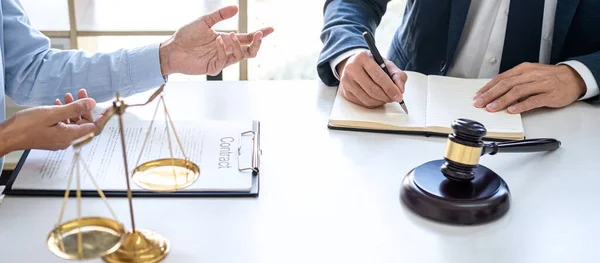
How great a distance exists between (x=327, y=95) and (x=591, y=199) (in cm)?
59

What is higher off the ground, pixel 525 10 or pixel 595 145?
pixel 525 10

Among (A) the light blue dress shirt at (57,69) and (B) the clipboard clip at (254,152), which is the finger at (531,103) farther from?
(A) the light blue dress shirt at (57,69)

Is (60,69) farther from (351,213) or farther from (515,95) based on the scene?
(515,95)

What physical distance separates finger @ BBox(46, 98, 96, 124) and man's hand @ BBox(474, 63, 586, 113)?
0.75 metres

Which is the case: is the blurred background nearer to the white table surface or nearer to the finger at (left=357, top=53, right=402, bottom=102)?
the finger at (left=357, top=53, right=402, bottom=102)

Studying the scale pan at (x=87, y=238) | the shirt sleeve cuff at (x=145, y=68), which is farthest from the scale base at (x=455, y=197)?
the shirt sleeve cuff at (x=145, y=68)

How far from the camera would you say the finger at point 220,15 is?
1222 mm

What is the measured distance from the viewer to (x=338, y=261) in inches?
32.5

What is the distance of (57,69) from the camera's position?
1307 millimetres

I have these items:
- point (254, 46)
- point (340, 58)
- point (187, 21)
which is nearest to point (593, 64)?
point (340, 58)

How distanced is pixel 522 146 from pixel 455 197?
0.24 m

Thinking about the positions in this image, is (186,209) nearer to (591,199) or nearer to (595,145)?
(591,199)

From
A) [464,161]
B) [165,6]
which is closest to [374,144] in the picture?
[464,161]

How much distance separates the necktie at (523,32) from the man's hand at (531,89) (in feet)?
0.60
